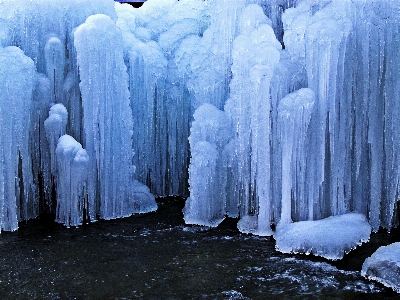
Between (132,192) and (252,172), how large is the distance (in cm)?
267

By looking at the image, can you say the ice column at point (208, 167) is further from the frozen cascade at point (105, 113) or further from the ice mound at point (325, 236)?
the ice mound at point (325, 236)

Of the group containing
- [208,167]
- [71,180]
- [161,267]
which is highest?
[208,167]

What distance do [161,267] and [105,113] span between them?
11.6ft

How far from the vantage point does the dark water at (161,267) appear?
6730 mm

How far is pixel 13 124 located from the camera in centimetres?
935

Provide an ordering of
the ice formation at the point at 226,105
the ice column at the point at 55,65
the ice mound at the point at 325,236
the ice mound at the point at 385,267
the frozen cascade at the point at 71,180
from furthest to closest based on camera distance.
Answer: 1. the ice column at the point at 55,65
2. the frozen cascade at the point at 71,180
3. the ice formation at the point at 226,105
4. the ice mound at the point at 325,236
5. the ice mound at the point at 385,267

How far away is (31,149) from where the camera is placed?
9984mm

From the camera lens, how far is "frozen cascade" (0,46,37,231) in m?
9.23

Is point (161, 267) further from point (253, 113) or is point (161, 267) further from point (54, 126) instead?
point (54, 126)

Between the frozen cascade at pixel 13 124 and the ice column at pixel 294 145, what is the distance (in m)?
4.57

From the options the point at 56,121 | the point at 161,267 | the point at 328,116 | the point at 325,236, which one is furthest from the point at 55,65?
the point at 325,236

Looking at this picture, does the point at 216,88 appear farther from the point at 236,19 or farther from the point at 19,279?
the point at 19,279

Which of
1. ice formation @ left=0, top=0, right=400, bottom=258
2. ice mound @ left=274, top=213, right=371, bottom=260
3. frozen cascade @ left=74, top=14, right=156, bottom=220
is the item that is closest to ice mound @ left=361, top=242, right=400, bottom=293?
ice mound @ left=274, top=213, right=371, bottom=260

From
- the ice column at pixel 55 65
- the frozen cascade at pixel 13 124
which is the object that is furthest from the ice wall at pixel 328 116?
the frozen cascade at pixel 13 124
